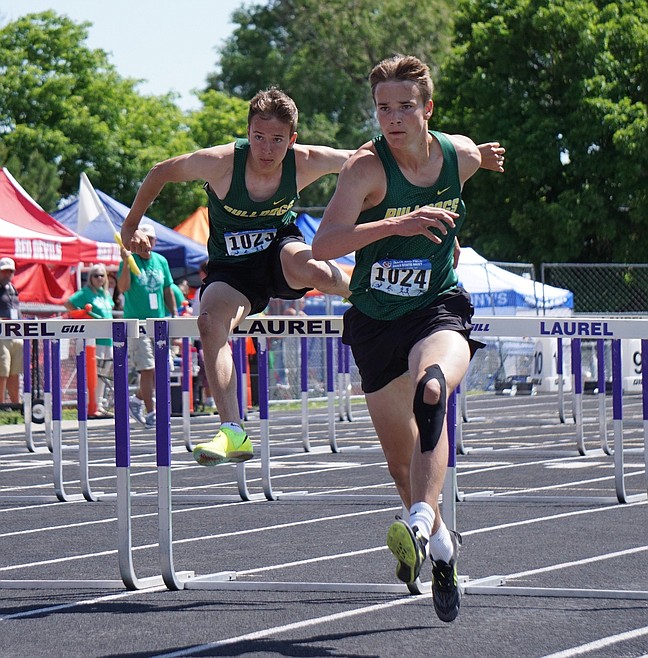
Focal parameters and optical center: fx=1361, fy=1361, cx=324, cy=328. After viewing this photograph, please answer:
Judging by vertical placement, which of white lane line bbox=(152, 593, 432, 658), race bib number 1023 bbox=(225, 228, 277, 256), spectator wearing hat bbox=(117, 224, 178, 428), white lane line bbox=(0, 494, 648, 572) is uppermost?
spectator wearing hat bbox=(117, 224, 178, 428)

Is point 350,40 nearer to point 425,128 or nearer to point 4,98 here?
point 4,98

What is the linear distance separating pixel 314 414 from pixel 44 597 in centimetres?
1312

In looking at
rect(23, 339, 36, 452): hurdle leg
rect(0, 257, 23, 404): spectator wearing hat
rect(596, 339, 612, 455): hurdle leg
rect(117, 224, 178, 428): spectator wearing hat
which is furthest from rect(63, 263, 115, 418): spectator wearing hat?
rect(596, 339, 612, 455): hurdle leg

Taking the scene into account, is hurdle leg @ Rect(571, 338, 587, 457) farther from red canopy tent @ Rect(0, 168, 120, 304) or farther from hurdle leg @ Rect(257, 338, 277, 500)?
red canopy tent @ Rect(0, 168, 120, 304)

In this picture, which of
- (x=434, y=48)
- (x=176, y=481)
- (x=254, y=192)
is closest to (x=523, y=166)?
(x=434, y=48)

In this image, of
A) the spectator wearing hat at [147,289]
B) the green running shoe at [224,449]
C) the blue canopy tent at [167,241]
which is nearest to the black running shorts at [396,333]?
the green running shoe at [224,449]

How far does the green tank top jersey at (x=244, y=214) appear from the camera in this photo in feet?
20.3

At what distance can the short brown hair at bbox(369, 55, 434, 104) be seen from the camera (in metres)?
4.91

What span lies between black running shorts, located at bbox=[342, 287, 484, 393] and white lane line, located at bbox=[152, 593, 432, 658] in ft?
2.74

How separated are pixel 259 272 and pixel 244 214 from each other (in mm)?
292

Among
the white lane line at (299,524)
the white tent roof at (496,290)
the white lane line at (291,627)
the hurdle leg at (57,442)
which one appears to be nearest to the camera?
the white lane line at (291,627)

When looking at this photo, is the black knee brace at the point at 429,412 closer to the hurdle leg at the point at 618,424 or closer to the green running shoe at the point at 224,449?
the green running shoe at the point at 224,449

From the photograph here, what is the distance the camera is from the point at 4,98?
5456cm

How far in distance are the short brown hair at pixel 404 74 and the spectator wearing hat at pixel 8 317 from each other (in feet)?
36.6
